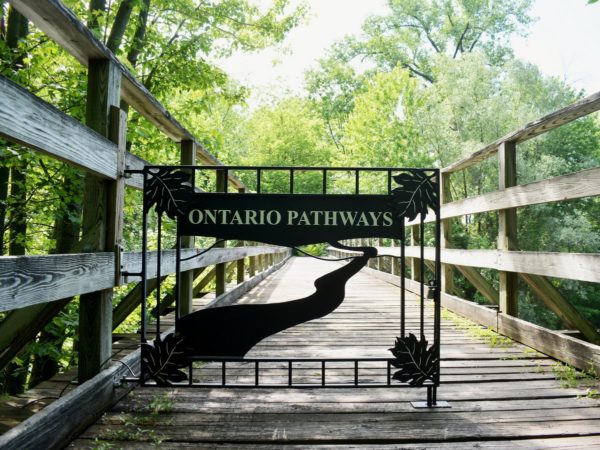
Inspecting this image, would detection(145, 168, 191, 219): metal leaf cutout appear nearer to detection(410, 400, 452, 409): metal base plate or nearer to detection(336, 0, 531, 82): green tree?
detection(410, 400, 452, 409): metal base plate

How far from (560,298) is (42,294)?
3.20 metres

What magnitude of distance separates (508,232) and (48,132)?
132 inches

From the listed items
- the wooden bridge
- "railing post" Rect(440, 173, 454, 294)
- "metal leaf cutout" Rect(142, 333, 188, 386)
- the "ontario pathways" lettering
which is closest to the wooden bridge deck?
the wooden bridge

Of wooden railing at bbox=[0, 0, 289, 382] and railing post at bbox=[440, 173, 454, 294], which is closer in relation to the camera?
wooden railing at bbox=[0, 0, 289, 382]

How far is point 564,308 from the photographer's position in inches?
130

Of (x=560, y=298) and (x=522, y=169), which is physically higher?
(x=522, y=169)

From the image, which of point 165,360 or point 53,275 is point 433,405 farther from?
point 53,275

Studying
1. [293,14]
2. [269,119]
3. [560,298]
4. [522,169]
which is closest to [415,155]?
[522,169]

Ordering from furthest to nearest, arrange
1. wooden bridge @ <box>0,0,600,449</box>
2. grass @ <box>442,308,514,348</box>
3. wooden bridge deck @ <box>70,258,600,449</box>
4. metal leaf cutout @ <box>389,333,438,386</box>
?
grass @ <box>442,308,514,348</box>
metal leaf cutout @ <box>389,333,438,386</box>
wooden bridge deck @ <box>70,258,600,449</box>
wooden bridge @ <box>0,0,600,449</box>

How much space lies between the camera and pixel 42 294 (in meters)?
1.67

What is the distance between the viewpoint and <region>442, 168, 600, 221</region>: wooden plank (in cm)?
267

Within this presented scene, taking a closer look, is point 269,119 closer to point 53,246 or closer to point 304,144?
point 304,144

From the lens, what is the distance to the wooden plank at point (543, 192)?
2675 millimetres

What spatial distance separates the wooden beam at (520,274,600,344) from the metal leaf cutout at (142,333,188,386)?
2.55 meters
